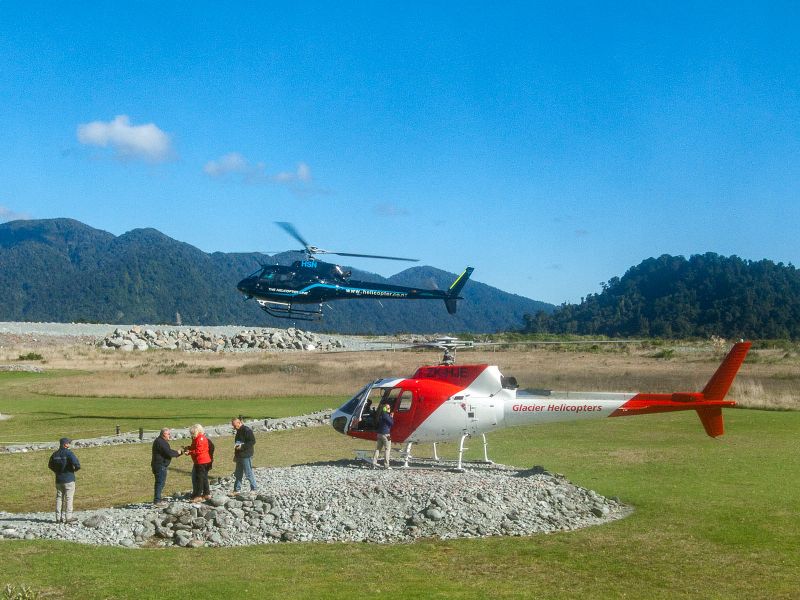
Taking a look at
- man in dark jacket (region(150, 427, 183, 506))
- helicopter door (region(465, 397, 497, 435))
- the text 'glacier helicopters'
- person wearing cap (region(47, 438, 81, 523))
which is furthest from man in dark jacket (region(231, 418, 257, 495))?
the text 'glacier helicopters'

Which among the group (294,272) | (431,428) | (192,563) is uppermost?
(294,272)

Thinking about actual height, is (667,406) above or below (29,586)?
above

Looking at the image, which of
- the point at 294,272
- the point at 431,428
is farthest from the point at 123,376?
the point at 431,428

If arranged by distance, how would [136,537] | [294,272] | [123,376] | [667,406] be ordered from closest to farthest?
[136,537], [667,406], [294,272], [123,376]

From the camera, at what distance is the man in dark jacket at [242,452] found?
19.5 metres

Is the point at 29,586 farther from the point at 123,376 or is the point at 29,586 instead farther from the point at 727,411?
the point at 123,376

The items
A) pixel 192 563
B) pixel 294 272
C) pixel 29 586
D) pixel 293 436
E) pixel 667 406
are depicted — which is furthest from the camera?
pixel 294 272

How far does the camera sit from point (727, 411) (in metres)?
40.5

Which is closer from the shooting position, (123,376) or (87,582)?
(87,582)

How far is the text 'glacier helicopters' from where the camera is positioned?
125 ft

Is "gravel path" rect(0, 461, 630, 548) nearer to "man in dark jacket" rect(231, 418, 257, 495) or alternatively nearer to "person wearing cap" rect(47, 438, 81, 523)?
"person wearing cap" rect(47, 438, 81, 523)

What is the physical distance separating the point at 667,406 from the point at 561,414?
2.66 metres

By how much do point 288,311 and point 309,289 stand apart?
139 cm

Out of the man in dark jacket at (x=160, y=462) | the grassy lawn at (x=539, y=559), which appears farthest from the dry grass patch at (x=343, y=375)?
the man in dark jacket at (x=160, y=462)
